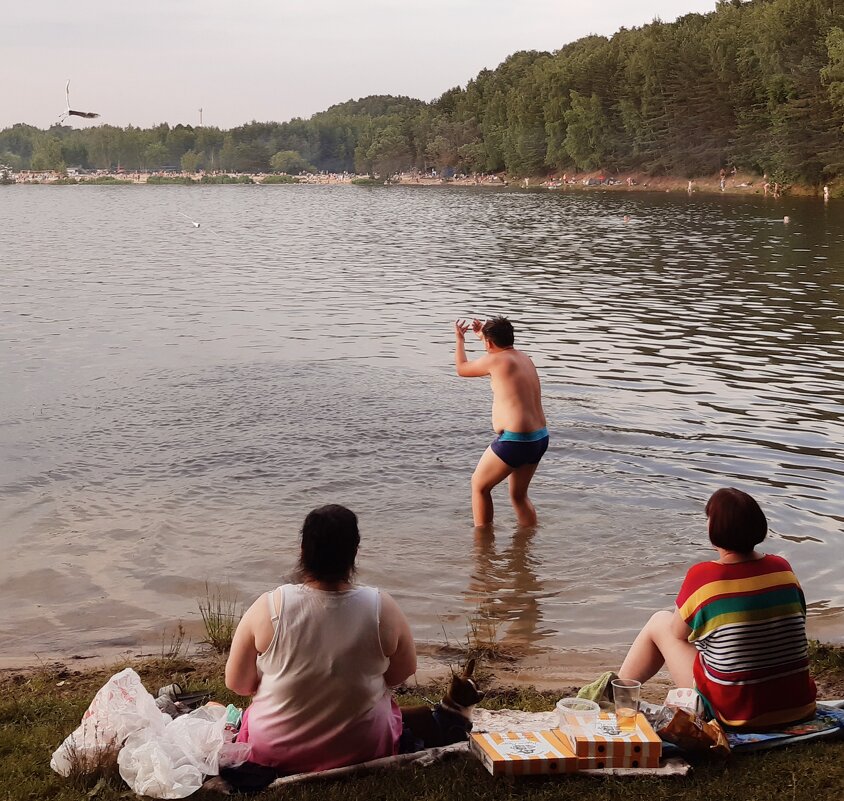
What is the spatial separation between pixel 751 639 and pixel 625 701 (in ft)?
2.18

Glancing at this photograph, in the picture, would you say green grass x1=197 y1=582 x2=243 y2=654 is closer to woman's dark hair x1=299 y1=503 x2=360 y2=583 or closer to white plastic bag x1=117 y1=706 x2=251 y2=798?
white plastic bag x1=117 y1=706 x2=251 y2=798

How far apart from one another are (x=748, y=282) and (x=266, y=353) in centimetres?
1604

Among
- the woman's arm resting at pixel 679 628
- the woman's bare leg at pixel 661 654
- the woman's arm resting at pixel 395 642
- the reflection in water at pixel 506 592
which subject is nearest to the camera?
the woman's arm resting at pixel 395 642

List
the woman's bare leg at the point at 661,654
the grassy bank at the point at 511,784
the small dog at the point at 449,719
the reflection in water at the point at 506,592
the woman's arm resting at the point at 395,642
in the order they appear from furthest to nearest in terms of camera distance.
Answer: the reflection in water at the point at 506,592 → the woman's bare leg at the point at 661,654 → the small dog at the point at 449,719 → the woman's arm resting at the point at 395,642 → the grassy bank at the point at 511,784

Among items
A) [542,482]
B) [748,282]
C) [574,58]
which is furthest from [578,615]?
[574,58]

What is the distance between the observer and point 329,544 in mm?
4336

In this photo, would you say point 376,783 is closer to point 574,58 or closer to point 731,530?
point 731,530

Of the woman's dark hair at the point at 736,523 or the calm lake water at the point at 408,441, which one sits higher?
the woman's dark hair at the point at 736,523

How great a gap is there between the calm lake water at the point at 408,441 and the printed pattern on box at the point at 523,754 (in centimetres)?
304

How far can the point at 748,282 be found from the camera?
30375 millimetres

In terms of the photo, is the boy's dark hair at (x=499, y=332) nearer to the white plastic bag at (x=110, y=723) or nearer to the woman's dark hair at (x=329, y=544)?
the woman's dark hair at (x=329, y=544)

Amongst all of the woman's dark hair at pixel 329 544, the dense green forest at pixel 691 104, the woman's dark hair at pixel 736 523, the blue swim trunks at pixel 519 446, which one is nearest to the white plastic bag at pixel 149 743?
the woman's dark hair at pixel 329 544

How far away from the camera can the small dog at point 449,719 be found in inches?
195

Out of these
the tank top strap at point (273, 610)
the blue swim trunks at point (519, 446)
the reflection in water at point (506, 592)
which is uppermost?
the tank top strap at point (273, 610)
